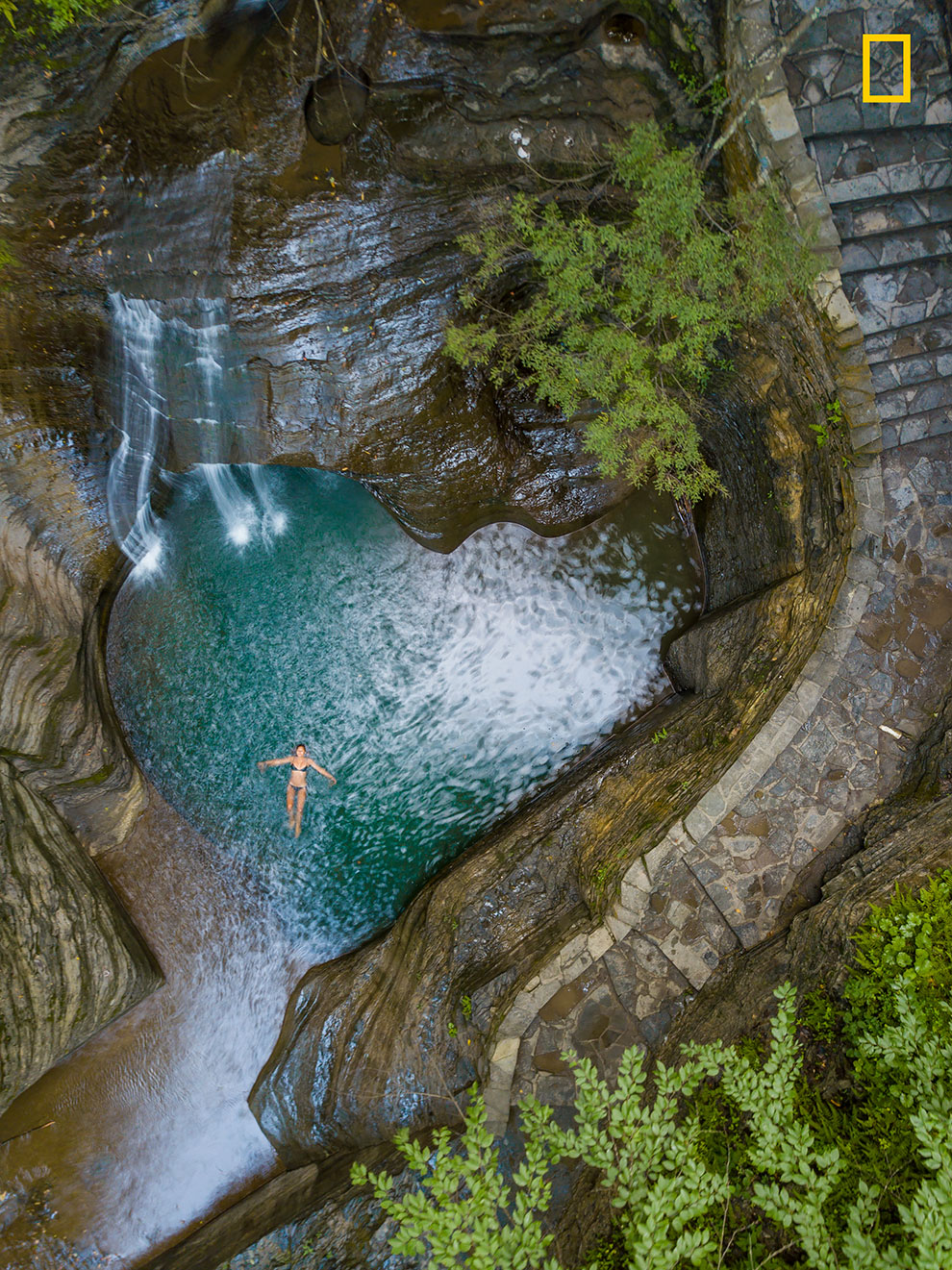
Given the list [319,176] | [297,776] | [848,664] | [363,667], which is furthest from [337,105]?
[848,664]

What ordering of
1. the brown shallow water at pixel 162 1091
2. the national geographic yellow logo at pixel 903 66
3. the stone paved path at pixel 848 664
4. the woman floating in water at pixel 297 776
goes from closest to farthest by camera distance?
the national geographic yellow logo at pixel 903 66, the stone paved path at pixel 848 664, the brown shallow water at pixel 162 1091, the woman floating in water at pixel 297 776

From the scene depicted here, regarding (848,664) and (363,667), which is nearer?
(848,664)

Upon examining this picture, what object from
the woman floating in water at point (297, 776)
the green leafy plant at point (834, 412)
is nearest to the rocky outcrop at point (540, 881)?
the green leafy plant at point (834, 412)

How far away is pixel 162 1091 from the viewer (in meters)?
6.57

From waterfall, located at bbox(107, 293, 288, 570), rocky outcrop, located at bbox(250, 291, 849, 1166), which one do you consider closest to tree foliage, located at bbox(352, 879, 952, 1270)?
rocky outcrop, located at bbox(250, 291, 849, 1166)

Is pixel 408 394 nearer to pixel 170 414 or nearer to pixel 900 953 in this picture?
pixel 170 414

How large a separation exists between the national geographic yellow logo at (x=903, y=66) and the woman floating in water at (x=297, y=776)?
7.43 m

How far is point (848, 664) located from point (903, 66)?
4.79 metres

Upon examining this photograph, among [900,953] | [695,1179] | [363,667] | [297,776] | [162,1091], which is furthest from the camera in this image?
[363,667]

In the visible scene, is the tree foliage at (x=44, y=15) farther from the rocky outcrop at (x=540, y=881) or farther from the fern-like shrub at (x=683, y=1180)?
the fern-like shrub at (x=683, y=1180)

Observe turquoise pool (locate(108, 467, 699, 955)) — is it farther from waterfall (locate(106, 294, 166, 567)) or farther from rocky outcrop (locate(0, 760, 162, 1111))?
rocky outcrop (locate(0, 760, 162, 1111))

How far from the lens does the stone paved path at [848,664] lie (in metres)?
5.43

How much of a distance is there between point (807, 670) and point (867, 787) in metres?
1.18

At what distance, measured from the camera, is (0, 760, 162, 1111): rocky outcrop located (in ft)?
17.9
